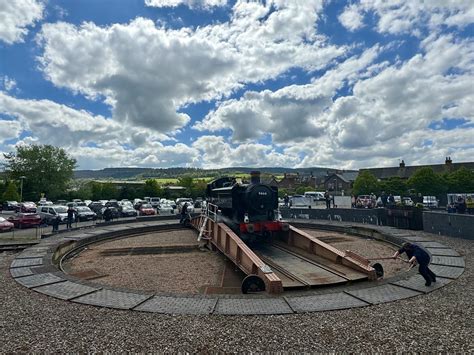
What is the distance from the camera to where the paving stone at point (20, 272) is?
9.35m

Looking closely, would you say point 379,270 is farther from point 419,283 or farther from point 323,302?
point 323,302

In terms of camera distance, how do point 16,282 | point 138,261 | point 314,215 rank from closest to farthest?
point 16,282 < point 138,261 < point 314,215

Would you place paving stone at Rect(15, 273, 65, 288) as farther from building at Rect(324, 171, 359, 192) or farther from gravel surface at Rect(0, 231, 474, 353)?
building at Rect(324, 171, 359, 192)

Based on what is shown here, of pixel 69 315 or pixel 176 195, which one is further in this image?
pixel 176 195

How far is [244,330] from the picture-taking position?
5.55 m

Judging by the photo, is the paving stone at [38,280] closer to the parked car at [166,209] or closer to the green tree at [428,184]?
the parked car at [166,209]

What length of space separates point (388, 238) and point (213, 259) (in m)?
9.33

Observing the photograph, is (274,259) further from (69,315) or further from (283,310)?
(69,315)

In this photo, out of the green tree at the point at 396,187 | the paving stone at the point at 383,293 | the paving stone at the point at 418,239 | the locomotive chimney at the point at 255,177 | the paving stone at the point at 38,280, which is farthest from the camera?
the green tree at the point at 396,187

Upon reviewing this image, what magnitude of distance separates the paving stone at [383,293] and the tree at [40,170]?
53.1 meters

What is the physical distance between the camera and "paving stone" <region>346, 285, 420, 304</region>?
23.0ft

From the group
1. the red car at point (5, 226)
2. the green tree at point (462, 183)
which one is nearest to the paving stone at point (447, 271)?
the red car at point (5, 226)

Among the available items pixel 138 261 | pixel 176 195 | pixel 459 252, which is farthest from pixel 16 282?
pixel 176 195

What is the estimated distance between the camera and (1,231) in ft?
67.9
